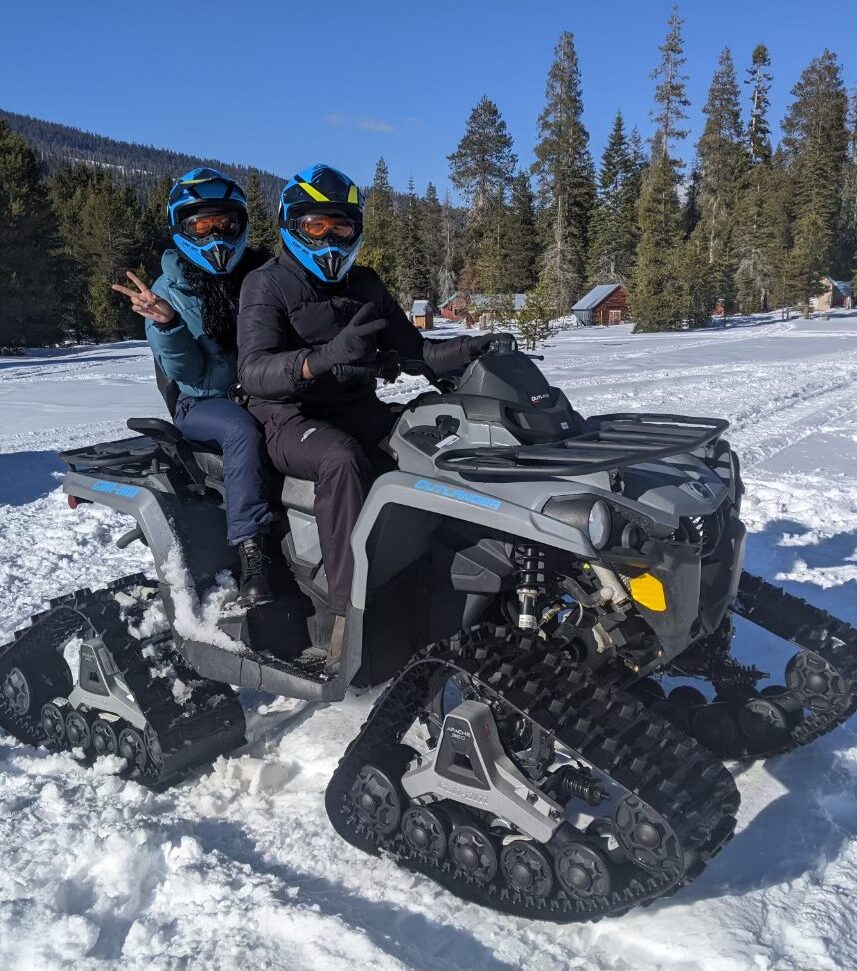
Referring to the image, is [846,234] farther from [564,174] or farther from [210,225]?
[210,225]

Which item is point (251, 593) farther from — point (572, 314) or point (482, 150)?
point (482, 150)

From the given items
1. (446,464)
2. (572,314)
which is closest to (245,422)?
(446,464)

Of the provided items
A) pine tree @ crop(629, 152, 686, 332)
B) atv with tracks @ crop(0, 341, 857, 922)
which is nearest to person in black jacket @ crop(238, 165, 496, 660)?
atv with tracks @ crop(0, 341, 857, 922)

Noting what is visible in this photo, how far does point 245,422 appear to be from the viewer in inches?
137

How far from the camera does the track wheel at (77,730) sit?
3707mm

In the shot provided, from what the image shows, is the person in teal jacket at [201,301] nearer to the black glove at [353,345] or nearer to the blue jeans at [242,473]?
the blue jeans at [242,473]

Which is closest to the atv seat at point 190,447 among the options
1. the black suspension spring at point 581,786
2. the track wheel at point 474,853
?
the track wheel at point 474,853

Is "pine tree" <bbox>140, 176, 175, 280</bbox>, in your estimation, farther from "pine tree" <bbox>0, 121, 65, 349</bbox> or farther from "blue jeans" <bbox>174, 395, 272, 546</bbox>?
"blue jeans" <bbox>174, 395, 272, 546</bbox>

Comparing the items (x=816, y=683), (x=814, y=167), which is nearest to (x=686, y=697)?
(x=816, y=683)

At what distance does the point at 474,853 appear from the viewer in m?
2.74

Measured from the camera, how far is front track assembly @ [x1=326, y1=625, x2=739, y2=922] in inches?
96.0

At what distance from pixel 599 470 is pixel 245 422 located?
4.95 ft

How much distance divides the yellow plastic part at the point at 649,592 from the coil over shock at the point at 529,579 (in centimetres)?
28

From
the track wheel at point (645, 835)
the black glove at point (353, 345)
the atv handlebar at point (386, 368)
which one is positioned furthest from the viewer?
the atv handlebar at point (386, 368)
